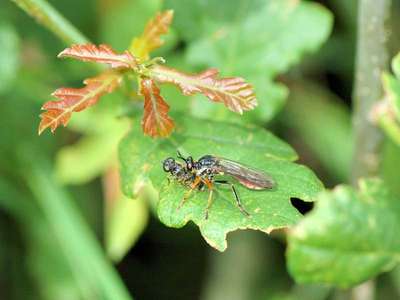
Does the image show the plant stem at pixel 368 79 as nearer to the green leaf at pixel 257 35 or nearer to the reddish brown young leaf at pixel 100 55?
the green leaf at pixel 257 35

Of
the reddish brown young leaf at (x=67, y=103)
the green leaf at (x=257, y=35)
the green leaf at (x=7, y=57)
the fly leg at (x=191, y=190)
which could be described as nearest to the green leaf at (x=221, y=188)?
the fly leg at (x=191, y=190)

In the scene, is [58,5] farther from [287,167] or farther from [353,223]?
[353,223]

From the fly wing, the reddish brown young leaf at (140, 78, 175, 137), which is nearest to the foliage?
the reddish brown young leaf at (140, 78, 175, 137)

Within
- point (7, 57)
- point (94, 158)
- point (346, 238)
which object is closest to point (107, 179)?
point (94, 158)

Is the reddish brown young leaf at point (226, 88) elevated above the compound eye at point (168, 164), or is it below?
above

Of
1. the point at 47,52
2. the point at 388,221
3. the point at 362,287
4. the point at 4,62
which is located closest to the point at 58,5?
the point at 47,52

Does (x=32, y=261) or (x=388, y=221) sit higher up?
(x=388, y=221)
